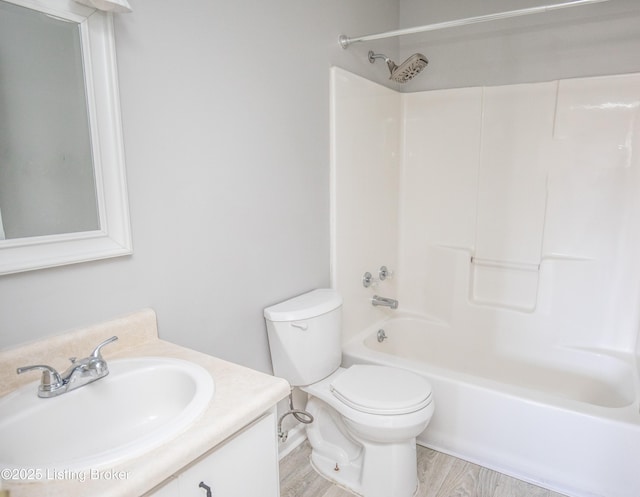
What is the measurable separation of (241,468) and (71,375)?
0.45 metres

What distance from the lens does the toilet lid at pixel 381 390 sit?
158 cm

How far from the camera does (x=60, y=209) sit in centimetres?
107

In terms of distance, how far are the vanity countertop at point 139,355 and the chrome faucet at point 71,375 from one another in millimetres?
86

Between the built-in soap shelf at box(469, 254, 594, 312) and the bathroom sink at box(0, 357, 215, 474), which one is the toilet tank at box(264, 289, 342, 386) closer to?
the bathroom sink at box(0, 357, 215, 474)

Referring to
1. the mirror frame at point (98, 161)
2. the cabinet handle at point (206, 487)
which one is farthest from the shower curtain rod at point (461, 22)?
the cabinet handle at point (206, 487)

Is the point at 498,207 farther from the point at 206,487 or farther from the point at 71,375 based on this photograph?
the point at 71,375

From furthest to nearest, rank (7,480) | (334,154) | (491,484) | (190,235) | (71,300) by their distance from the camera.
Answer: (334,154) < (491,484) < (190,235) < (71,300) < (7,480)

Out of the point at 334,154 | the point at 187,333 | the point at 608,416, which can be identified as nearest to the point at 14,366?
the point at 187,333

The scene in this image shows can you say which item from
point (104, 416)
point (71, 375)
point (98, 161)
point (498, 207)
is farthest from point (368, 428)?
point (498, 207)

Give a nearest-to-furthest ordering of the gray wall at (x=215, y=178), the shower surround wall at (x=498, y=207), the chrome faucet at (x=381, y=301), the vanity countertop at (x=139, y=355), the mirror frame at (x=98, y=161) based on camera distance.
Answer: the vanity countertop at (x=139, y=355) → the mirror frame at (x=98, y=161) → the gray wall at (x=215, y=178) → the shower surround wall at (x=498, y=207) → the chrome faucet at (x=381, y=301)

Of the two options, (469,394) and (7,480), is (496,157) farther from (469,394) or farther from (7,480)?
(7,480)

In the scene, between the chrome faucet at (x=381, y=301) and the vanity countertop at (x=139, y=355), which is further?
the chrome faucet at (x=381, y=301)

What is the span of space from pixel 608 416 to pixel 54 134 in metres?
2.11

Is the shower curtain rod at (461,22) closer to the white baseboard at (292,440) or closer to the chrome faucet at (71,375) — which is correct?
the chrome faucet at (71,375)
